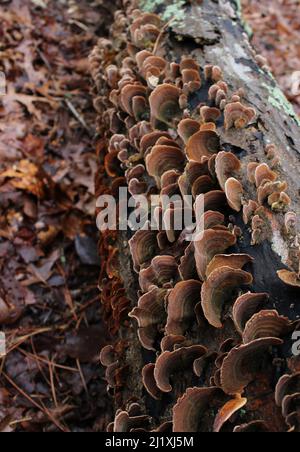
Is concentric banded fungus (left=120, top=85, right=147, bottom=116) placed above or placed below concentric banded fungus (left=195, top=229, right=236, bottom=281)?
above

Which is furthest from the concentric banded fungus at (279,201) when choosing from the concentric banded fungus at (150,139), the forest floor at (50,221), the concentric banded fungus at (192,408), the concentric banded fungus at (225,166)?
the forest floor at (50,221)

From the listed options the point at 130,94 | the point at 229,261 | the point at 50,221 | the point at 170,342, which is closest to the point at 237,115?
the point at 130,94

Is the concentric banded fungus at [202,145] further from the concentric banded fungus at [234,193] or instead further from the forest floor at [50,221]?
the forest floor at [50,221]

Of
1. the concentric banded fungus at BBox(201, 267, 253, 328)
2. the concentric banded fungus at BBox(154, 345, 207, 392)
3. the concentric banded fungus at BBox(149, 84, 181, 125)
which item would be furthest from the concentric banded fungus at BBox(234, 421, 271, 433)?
the concentric banded fungus at BBox(149, 84, 181, 125)

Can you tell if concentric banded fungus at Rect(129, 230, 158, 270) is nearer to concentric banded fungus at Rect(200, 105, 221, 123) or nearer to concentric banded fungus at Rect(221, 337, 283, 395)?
concentric banded fungus at Rect(200, 105, 221, 123)
